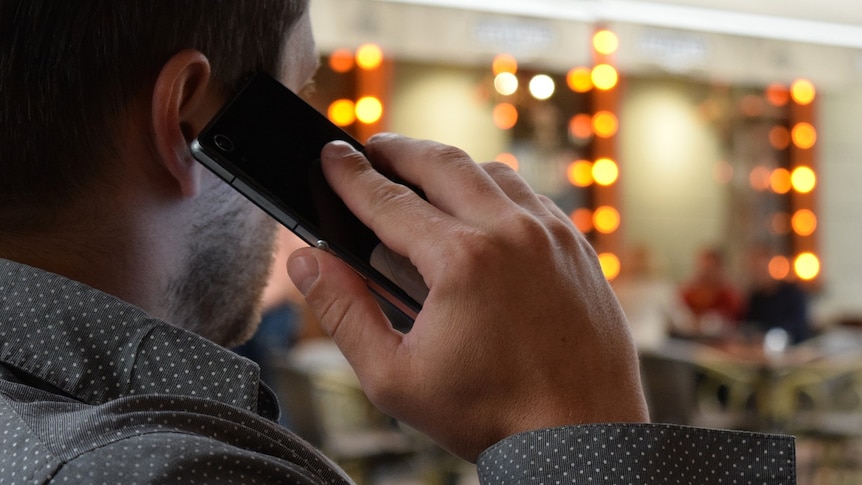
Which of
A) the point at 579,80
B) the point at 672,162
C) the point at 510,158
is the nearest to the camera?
the point at 510,158

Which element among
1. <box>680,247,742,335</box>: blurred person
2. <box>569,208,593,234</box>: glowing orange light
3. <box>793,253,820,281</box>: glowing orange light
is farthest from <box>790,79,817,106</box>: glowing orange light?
<box>569,208,593,234</box>: glowing orange light

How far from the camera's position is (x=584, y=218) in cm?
761

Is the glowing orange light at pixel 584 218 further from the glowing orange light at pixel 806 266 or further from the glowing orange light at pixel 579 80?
the glowing orange light at pixel 806 266

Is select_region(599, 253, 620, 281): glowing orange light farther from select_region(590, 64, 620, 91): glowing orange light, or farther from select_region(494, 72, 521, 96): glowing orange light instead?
select_region(494, 72, 521, 96): glowing orange light

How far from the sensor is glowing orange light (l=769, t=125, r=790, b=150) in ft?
27.1

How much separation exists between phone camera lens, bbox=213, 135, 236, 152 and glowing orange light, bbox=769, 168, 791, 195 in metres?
8.12

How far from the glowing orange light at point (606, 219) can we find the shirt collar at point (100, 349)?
7.06 metres

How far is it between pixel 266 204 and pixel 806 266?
326 inches

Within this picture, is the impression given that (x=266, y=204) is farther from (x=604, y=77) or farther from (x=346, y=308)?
(x=604, y=77)

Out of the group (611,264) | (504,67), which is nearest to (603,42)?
(504,67)

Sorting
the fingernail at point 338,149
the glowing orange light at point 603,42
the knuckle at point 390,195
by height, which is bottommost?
the glowing orange light at point 603,42

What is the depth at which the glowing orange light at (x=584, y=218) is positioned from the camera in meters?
7.57

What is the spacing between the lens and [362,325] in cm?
71

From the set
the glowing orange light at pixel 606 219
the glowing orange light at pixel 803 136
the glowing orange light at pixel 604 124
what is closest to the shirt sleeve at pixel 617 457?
the glowing orange light at pixel 606 219
